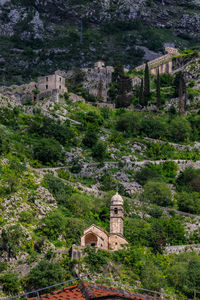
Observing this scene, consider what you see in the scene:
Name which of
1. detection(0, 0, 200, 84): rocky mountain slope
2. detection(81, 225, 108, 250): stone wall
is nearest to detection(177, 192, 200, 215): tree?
detection(81, 225, 108, 250): stone wall

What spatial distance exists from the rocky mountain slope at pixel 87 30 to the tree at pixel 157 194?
62.2m

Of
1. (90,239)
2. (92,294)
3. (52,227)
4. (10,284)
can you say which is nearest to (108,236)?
(90,239)

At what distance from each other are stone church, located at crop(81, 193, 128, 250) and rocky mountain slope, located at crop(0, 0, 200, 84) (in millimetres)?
77124

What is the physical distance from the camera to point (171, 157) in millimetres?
82250

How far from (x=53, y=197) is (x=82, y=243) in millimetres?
11913

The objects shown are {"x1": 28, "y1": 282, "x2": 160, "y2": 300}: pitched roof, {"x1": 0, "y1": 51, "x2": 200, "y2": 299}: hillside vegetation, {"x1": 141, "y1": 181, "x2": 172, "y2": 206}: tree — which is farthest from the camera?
{"x1": 141, "y1": 181, "x2": 172, "y2": 206}: tree

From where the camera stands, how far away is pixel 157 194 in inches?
2771

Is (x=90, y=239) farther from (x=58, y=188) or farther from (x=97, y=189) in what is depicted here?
(x=97, y=189)

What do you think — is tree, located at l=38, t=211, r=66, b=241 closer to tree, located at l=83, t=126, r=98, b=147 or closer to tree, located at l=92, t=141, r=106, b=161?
tree, located at l=92, t=141, r=106, b=161

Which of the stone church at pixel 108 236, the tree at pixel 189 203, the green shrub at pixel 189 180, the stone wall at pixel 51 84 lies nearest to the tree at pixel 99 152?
the green shrub at pixel 189 180

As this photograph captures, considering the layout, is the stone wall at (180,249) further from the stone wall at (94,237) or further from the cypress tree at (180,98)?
the cypress tree at (180,98)

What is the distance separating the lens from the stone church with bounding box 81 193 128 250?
52.3 metres

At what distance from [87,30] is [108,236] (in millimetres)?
96486

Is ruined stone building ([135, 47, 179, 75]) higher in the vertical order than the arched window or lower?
higher
